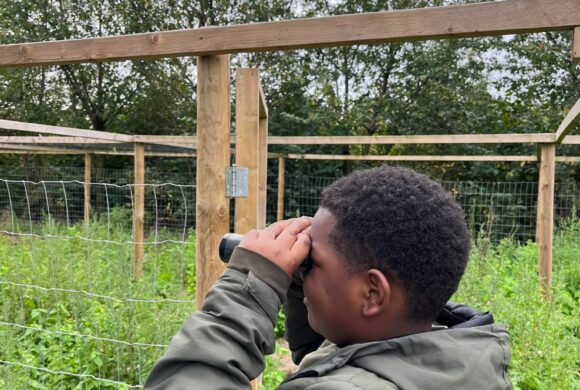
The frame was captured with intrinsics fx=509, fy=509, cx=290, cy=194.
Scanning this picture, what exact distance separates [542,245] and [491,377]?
4.64 meters

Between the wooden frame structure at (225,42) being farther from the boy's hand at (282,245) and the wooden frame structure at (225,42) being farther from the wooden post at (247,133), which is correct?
the boy's hand at (282,245)

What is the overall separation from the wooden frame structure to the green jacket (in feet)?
2.99

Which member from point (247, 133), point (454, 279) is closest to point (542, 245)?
point (247, 133)

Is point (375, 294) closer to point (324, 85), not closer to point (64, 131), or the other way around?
point (64, 131)

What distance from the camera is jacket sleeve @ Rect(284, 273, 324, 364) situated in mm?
1256

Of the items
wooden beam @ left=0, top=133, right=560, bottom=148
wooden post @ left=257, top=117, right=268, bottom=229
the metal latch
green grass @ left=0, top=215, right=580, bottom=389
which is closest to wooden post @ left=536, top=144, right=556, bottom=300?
wooden beam @ left=0, top=133, right=560, bottom=148

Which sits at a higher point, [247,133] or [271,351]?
[247,133]

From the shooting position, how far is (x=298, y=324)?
1.26 metres

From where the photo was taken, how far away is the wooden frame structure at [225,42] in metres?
1.44

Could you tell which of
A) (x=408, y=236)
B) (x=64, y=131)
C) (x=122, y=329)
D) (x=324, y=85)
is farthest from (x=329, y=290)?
(x=324, y=85)

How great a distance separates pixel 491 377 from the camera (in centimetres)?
85

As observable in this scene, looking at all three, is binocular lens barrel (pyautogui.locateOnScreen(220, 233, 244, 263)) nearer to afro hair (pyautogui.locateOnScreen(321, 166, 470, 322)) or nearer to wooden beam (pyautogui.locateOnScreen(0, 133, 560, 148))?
afro hair (pyautogui.locateOnScreen(321, 166, 470, 322))

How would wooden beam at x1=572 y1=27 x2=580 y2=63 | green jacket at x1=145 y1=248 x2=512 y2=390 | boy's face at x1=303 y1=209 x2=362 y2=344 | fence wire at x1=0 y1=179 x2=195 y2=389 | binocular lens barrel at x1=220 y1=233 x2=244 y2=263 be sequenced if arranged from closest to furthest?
green jacket at x1=145 y1=248 x2=512 y2=390
boy's face at x1=303 y1=209 x2=362 y2=344
binocular lens barrel at x1=220 y1=233 x2=244 y2=263
wooden beam at x1=572 y1=27 x2=580 y2=63
fence wire at x1=0 y1=179 x2=195 y2=389

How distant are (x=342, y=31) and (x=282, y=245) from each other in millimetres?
892
